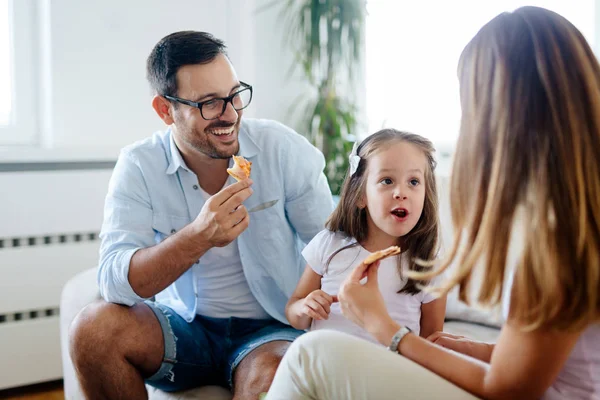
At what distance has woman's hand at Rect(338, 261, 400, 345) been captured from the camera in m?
1.19

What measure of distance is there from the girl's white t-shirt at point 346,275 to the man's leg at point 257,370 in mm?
137

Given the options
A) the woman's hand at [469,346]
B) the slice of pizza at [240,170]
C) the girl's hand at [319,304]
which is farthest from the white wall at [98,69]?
the woman's hand at [469,346]

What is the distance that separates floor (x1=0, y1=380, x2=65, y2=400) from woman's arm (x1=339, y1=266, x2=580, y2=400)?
1.91 m

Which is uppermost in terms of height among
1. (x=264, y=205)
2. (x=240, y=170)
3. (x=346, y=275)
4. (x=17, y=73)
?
(x=17, y=73)

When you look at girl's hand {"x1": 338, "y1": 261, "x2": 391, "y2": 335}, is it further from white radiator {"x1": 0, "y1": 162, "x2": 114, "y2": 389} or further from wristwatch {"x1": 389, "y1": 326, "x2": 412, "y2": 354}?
white radiator {"x1": 0, "y1": 162, "x2": 114, "y2": 389}

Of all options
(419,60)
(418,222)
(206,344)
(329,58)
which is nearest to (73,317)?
(206,344)

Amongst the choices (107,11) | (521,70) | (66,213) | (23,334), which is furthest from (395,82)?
(521,70)

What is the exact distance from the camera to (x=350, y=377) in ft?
3.47

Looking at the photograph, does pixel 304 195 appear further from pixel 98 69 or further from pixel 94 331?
pixel 98 69

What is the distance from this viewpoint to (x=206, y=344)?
1851mm

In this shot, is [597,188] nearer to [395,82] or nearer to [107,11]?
[107,11]

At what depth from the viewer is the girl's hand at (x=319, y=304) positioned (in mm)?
1509

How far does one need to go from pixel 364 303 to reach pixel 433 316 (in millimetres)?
441

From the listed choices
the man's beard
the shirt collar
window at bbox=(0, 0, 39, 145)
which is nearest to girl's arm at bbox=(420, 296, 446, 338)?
the man's beard
